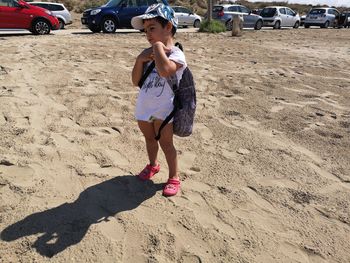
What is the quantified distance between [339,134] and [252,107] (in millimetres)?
1212

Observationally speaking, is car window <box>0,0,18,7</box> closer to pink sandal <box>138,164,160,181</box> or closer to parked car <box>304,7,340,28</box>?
pink sandal <box>138,164,160,181</box>

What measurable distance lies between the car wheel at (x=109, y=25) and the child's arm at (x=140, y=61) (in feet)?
42.8

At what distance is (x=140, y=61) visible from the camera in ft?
8.94

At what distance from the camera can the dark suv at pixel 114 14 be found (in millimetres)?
15062

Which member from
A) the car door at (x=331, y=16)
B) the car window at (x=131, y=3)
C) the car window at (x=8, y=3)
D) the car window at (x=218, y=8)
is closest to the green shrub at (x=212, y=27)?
the car window at (x=131, y=3)

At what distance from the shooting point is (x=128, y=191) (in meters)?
3.13

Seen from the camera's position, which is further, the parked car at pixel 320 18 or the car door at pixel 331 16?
the car door at pixel 331 16

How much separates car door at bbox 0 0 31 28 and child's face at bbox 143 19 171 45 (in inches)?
478

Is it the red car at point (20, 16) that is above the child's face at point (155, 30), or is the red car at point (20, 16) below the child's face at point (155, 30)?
below

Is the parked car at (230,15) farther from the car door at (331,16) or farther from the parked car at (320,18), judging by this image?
the car door at (331,16)

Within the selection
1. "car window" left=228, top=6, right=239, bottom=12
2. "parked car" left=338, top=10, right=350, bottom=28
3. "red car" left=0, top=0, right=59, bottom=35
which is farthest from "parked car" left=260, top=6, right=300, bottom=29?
"red car" left=0, top=0, right=59, bottom=35

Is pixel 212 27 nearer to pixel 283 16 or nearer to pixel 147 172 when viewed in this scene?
pixel 283 16

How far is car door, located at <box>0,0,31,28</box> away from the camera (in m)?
13.3

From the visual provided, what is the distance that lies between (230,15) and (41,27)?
1005 cm
